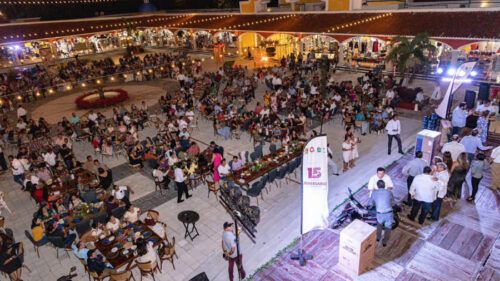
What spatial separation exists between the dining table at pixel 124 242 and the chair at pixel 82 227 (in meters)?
0.98

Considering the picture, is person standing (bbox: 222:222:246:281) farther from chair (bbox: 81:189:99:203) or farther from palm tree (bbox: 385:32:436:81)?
palm tree (bbox: 385:32:436:81)

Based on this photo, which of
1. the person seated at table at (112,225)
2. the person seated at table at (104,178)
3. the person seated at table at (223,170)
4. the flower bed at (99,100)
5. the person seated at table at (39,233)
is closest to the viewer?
the person seated at table at (112,225)

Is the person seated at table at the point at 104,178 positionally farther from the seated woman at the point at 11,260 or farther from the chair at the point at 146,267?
the chair at the point at 146,267

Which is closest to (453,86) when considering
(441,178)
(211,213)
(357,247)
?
(441,178)

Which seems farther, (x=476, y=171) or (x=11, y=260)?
(x=476, y=171)

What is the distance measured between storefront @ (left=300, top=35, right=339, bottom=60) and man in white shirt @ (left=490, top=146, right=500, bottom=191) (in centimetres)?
1988

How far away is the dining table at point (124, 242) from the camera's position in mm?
7844

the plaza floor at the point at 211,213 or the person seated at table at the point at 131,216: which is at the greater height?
the person seated at table at the point at 131,216

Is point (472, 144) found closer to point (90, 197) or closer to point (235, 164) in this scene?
point (235, 164)

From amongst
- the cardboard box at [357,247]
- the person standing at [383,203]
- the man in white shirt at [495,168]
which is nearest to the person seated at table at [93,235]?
the cardboard box at [357,247]

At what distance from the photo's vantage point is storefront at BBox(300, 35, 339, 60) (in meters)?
29.7

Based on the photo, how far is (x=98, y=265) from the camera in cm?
762

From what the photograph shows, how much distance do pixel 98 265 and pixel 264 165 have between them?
5.50 meters

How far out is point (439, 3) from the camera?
90.9 ft
